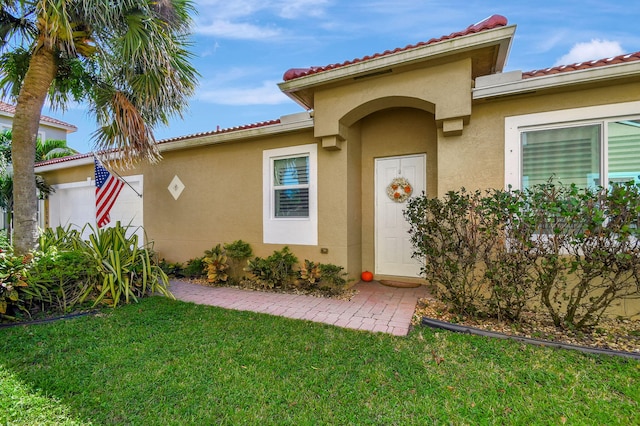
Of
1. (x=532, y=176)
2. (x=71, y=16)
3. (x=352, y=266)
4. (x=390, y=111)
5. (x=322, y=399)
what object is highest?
(x=71, y=16)

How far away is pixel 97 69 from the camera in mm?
6859

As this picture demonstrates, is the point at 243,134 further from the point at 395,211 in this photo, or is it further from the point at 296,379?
the point at 296,379

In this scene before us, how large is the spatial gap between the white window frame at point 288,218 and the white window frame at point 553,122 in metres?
3.88

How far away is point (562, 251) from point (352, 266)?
3.95 metres

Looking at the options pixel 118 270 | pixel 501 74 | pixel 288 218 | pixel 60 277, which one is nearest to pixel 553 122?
pixel 501 74

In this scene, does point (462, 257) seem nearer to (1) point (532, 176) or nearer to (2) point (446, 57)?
(1) point (532, 176)

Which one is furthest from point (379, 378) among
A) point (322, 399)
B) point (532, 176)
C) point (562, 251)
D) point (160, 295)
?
point (160, 295)

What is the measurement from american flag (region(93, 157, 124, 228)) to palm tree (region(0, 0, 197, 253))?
8.72ft

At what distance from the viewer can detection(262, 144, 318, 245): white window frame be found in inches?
277

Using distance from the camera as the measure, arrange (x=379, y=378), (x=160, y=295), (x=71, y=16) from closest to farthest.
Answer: (x=379, y=378), (x=71, y=16), (x=160, y=295)

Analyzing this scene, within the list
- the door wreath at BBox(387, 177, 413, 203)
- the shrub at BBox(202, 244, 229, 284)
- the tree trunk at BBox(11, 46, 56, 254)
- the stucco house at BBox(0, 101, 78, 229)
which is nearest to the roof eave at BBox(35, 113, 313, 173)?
the door wreath at BBox(387, 177, 413, 203)

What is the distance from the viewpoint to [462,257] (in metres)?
4.62

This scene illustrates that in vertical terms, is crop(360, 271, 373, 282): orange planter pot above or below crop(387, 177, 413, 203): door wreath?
below

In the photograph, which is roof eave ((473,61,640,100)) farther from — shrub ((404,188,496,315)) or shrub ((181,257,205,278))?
shrub ((181,257,205,278))
